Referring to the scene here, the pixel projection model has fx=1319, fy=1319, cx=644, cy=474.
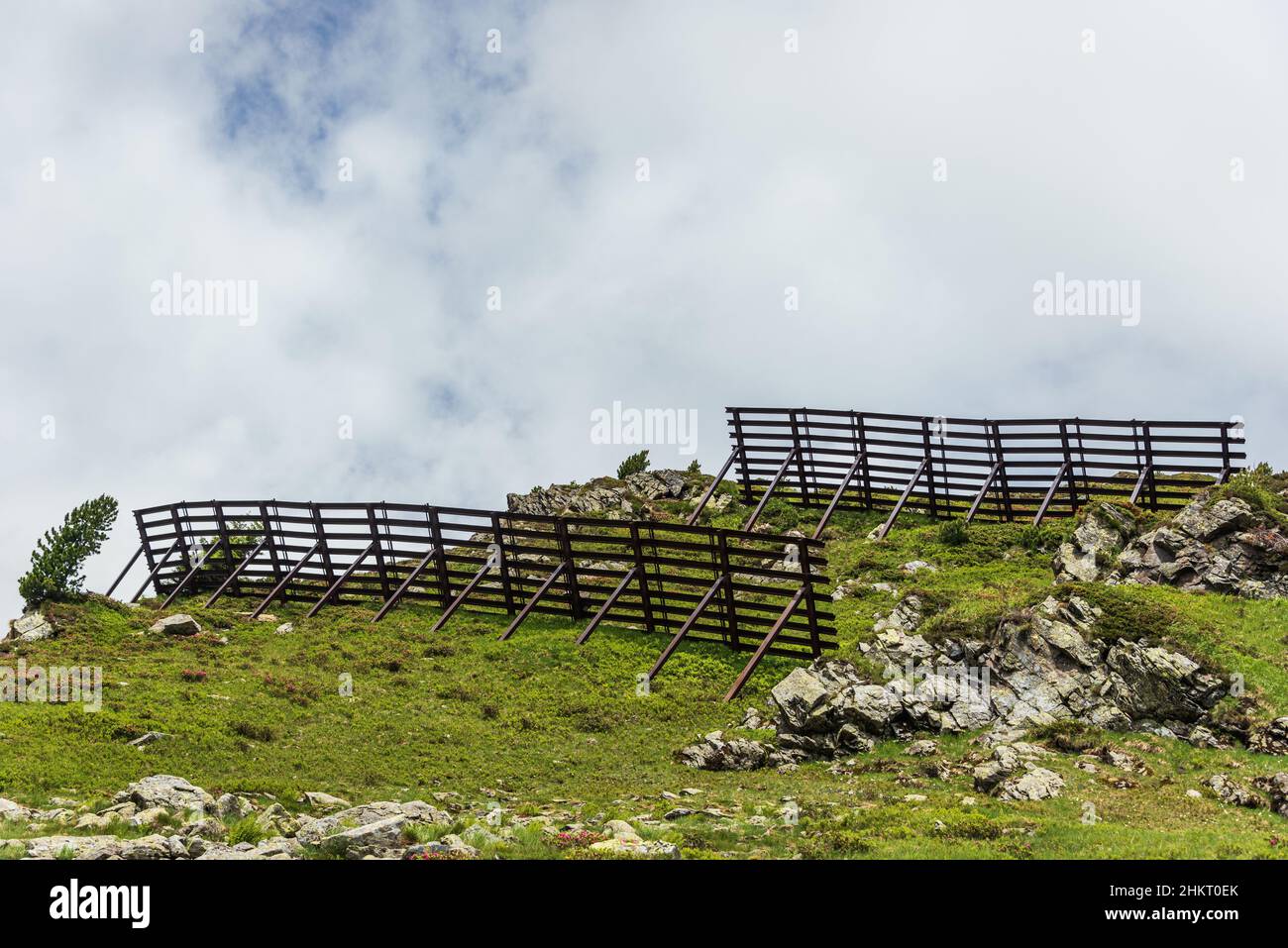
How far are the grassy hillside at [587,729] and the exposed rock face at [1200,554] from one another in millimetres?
1545

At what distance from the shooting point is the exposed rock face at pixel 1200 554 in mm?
29844

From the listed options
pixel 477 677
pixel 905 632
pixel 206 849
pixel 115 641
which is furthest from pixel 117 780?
pixel 905 632

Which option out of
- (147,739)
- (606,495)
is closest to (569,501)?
(606,495)

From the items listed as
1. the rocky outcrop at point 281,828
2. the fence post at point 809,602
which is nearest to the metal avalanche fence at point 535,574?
the fence post at point 809,602

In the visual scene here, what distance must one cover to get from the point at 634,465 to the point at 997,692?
79.3 ft

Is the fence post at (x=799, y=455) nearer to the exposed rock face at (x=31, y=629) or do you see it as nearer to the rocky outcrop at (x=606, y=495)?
the rocky outcrop at (x=606, y=495)

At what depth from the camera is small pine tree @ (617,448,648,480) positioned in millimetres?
48312

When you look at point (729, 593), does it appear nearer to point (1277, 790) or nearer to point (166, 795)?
point (1277, 790)

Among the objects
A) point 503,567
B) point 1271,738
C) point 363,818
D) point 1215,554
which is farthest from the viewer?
point 503,567

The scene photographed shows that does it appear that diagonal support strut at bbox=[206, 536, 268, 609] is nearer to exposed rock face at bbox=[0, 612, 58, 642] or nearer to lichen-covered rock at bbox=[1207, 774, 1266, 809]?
exposed rock face at bbox=[0, 612, 58, 642]

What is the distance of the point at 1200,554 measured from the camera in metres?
30.9

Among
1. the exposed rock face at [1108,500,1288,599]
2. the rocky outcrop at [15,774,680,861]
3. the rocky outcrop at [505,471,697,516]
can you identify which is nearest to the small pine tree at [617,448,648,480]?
the rocky outcrop at [505,471,697,516]

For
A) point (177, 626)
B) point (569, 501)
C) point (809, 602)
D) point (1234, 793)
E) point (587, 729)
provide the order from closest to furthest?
point (1234, 793), point (587, 729), point (809, 602), point (177, 626), point (569, 501)

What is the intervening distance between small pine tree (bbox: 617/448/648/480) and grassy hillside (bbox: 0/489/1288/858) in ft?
40.6
